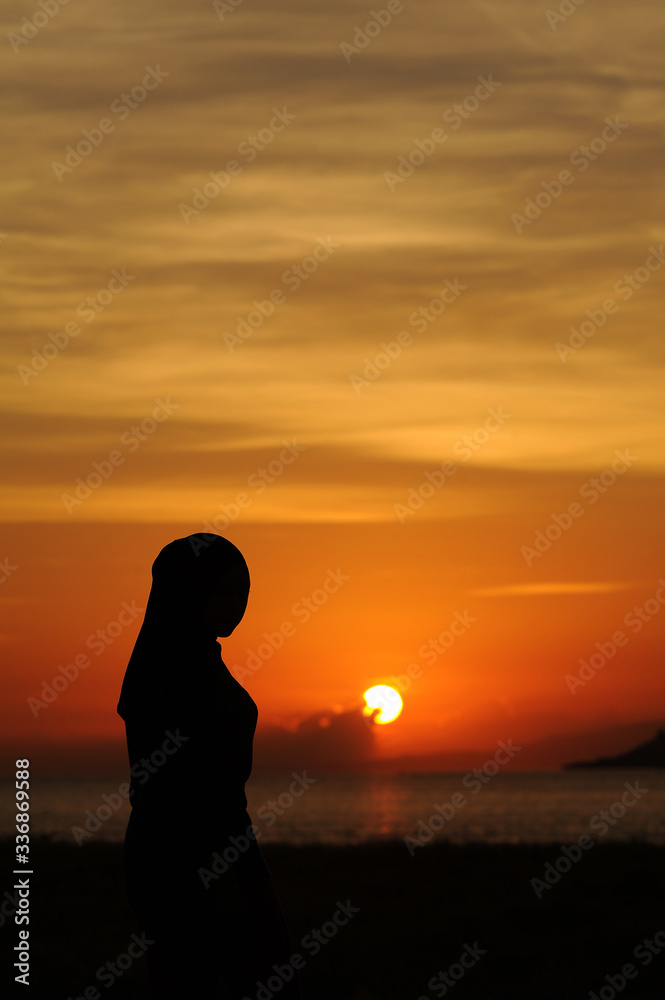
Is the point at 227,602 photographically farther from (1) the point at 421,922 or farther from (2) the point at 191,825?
(1) the point at 421,922

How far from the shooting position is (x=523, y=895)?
15672 millimetres

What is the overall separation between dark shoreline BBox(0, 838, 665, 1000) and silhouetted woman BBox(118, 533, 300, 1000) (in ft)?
23.1

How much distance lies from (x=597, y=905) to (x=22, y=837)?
7359 millimetres

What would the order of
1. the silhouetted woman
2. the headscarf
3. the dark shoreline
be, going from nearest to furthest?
the silhouetted woman → the headscarf → the dark shoreline

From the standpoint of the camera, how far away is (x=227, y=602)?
4.22 meters

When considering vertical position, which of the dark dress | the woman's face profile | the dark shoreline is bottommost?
the dark shoreline

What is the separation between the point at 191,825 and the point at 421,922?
10.7 metres

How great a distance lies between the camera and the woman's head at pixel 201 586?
4.19m

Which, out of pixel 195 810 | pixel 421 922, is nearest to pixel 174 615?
pixel 195 810

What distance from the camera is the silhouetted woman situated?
392 centimetres

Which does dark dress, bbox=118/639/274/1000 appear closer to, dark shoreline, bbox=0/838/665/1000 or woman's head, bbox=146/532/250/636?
woman's head, bbox=146/532/250/636

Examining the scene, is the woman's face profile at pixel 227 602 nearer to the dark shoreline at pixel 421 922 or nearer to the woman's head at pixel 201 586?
the woman's head at pixel 201 586

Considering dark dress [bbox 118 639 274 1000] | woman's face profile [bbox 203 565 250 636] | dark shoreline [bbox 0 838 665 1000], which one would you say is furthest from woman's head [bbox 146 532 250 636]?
dark shoreline [bbox 0 838 665 1000]

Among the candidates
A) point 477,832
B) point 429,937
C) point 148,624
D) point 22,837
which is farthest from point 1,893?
point 477,832
